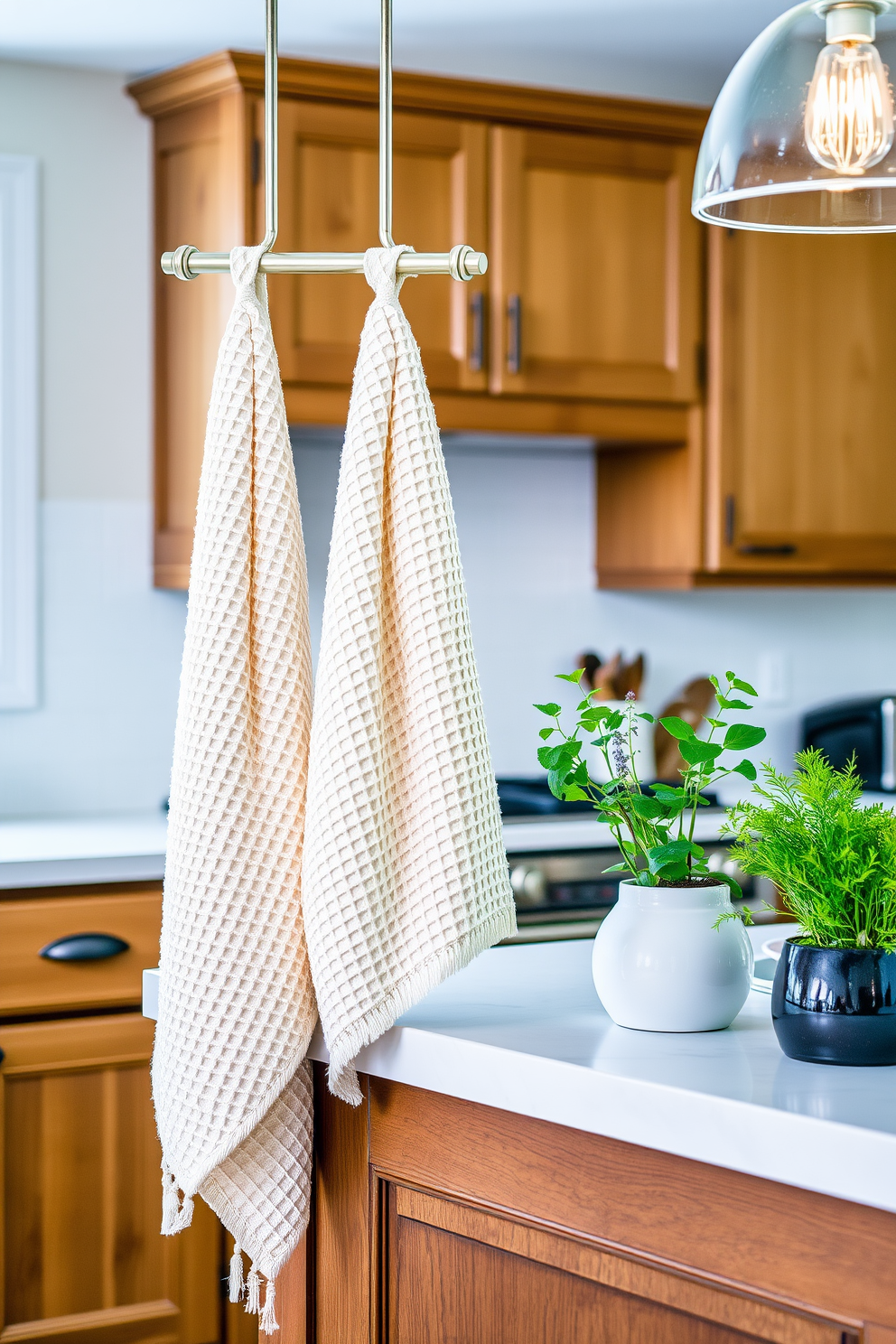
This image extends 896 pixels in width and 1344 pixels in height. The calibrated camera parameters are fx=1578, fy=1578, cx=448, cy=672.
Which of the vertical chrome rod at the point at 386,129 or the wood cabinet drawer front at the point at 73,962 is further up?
the vertical chrome rod at the point at 386,129

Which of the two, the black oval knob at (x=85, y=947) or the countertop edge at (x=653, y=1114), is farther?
the black oval knob at (x=85, y=947)

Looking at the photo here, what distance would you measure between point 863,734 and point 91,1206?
1.94m

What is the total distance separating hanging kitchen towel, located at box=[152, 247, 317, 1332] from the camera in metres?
1.14

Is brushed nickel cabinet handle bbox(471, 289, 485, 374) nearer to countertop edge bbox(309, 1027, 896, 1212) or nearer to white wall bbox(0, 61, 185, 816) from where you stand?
white wall bbox(0, 61, 185, 816)

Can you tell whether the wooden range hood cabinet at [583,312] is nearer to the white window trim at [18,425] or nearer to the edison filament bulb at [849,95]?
the white window trim at [18,425]

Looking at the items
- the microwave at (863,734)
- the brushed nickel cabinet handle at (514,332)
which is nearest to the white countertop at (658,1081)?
the brushed nickel cabinet handle at (514,332)

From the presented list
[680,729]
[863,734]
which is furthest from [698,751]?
[863,734]

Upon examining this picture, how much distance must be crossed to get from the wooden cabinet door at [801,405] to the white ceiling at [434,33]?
1.29ft

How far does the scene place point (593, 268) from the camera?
3.07 meters

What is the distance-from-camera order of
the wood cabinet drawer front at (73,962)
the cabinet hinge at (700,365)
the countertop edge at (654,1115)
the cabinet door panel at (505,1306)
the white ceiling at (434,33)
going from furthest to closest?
the cabinet hinge at (700,365)
the white ceiling at (434,33)
the wood cabinet drawer front at (73,962)
the cabinet door panel at (505,1306)
the countertop edge at (654,1115)

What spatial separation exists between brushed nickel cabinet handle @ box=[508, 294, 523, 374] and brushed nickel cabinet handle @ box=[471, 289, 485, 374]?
0.05 m

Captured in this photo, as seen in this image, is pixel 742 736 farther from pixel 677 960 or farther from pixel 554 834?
pixel 554 834

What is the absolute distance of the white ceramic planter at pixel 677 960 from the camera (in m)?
1.11

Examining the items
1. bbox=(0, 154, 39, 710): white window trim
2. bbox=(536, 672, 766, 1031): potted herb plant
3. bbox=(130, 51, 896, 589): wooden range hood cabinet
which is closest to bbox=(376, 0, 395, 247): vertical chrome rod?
bbox=(536, 672, 766, 1031): potted herb plant
